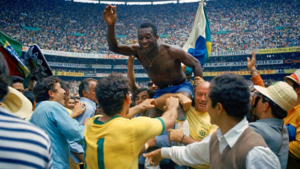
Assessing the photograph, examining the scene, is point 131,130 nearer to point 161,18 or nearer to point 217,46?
point 217,46

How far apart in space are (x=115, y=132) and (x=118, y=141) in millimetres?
76

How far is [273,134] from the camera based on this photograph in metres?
1.81

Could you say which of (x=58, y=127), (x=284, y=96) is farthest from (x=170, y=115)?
(x=58, y=127)

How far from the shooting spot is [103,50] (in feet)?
102

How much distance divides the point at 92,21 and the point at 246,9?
22.4m

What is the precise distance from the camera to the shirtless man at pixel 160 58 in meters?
2.91

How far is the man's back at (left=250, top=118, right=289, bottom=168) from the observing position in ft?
5.87

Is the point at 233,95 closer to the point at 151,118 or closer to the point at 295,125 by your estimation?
the point at 151,118

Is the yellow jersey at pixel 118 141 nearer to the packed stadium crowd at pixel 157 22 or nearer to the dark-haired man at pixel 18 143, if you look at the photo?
the dark-haired man at pixel 18 143

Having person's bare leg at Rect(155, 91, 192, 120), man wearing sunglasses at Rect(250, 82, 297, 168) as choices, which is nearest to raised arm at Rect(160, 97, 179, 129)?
person's bare leg at Rect(155, 91, 192, 120)

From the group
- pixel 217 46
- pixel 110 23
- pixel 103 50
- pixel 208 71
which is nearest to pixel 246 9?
pixel 217 46

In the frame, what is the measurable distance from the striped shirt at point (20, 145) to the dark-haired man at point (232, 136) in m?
1.09

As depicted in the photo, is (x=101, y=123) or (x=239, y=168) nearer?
(x=239, y=168)

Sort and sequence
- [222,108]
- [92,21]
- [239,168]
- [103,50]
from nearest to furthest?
[239,168] → [222,108] → [103,50] → [92,21]
